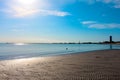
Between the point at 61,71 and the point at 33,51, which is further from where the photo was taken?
the point at 33,51

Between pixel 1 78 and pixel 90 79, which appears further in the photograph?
pixel 1 78

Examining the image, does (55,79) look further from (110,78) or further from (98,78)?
(110,78)

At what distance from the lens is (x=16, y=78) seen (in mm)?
9102

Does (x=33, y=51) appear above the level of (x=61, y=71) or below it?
below

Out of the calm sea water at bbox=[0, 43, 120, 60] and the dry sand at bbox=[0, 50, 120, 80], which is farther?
the calm sea water at bbox=[0, 43, 120, 60]

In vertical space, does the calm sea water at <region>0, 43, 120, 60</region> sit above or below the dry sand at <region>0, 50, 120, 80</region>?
below

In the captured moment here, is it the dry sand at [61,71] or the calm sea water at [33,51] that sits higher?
the dry sand at [61,71]

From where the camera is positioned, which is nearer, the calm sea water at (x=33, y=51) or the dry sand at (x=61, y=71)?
the dry sand at (x=61, y=71)

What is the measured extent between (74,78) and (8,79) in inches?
153

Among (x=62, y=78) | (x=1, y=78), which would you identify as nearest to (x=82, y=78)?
(x=62, y=78)

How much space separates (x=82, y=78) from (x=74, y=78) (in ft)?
1.52

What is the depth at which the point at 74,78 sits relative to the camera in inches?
349

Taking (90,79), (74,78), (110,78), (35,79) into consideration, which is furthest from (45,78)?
(110,78)

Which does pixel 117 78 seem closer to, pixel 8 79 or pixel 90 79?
pixel 90 79
